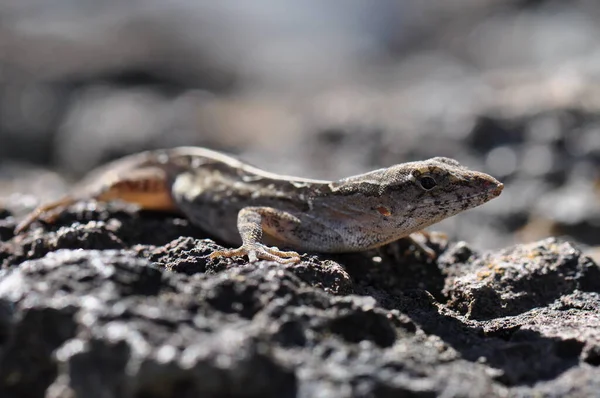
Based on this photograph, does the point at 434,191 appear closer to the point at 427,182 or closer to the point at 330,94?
the point at 427,182

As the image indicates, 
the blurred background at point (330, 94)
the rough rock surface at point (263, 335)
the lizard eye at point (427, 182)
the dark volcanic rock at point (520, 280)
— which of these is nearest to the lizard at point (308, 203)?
the lizard eye at point (427, 182)

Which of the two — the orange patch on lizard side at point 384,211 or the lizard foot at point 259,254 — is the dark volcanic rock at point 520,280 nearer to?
the orange patch on lizard side at point 384,211

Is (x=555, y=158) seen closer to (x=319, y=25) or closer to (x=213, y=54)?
(x=213, y=54)

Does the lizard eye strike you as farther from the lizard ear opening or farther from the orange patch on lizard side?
the orange patch on lizard side

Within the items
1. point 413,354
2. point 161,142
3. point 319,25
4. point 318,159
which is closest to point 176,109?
point 161,142

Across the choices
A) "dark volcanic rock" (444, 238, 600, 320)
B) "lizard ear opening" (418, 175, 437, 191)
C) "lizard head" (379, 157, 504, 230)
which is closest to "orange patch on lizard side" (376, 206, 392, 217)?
"lizard head" (379, 157, 504, 230)

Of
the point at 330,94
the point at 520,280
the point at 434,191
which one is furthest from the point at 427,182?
the point at 330,94
